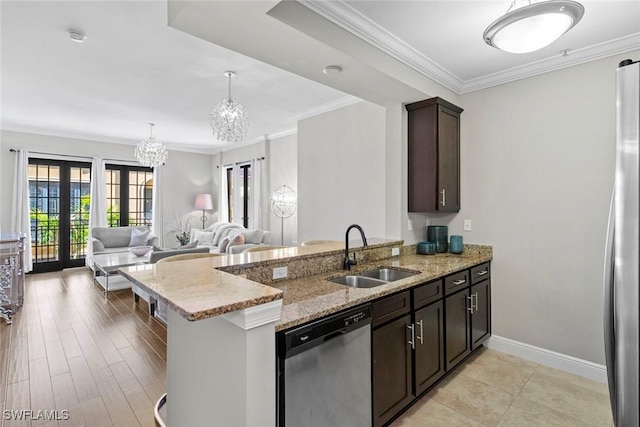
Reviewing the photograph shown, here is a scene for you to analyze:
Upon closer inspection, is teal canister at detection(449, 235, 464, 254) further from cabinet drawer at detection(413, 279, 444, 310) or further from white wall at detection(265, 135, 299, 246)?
white wall at detection(265, 135, 299, 246)

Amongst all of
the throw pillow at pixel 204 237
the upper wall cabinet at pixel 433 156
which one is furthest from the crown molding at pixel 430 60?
the throw pillow at pixel 204 237

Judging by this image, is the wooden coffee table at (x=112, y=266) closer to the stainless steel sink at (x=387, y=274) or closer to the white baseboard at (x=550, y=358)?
the stainless steel sink at (x=387, y=274)

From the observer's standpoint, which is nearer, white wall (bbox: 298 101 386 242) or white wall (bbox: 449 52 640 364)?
white wall (bbox: 449 52 640 364)

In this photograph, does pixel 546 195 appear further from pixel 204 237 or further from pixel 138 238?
pixel 138 238

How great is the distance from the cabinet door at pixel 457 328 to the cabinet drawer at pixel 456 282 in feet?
0.15

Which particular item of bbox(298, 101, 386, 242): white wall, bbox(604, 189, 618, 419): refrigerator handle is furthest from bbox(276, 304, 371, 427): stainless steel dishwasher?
bbox(298, 101, 386, 242): white wall

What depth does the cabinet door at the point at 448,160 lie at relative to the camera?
10.3 ft

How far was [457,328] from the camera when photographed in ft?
8.71

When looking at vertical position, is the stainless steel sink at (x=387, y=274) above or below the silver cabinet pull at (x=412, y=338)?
above

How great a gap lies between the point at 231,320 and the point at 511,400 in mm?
2248

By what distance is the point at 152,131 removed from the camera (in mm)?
6359

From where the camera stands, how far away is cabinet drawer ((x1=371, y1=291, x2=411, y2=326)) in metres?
1.86

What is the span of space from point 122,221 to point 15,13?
5693 mm

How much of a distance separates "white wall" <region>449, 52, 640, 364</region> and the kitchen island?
1.38 metres
